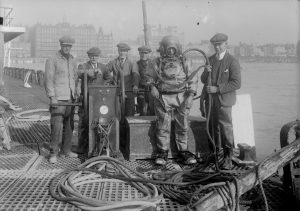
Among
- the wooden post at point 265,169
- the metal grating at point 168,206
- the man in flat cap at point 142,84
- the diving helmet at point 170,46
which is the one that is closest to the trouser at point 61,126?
the diving helmet at point 170,46

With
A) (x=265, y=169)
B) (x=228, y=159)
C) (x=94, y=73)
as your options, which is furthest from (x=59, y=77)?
(x=265, y=169)

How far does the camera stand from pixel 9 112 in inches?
395

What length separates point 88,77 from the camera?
19.6ft

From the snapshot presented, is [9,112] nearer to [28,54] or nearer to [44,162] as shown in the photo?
[44,162]

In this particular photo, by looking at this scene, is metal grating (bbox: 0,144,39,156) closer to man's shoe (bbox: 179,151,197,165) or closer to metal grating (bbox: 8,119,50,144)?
metal grating (bbox: 8,119,50,144)

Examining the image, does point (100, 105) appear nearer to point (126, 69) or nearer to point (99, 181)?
point (99, 181)

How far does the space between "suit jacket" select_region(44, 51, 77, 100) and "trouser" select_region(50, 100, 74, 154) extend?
7.9 inches

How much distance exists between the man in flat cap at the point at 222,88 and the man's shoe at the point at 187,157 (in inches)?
18.4

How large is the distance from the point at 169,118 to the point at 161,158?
1.90 ft

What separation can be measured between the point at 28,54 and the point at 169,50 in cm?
12825

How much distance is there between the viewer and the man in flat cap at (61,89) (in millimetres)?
5336

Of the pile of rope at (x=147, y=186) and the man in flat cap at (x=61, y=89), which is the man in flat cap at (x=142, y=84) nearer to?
the man in flat cap at (x=61, y=89)

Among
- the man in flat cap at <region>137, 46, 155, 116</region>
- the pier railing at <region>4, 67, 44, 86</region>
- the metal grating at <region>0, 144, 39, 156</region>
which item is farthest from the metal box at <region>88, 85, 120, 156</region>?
the pier railing at <region>4, 67, 44, 86</region>

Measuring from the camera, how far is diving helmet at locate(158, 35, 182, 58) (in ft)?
16.8
